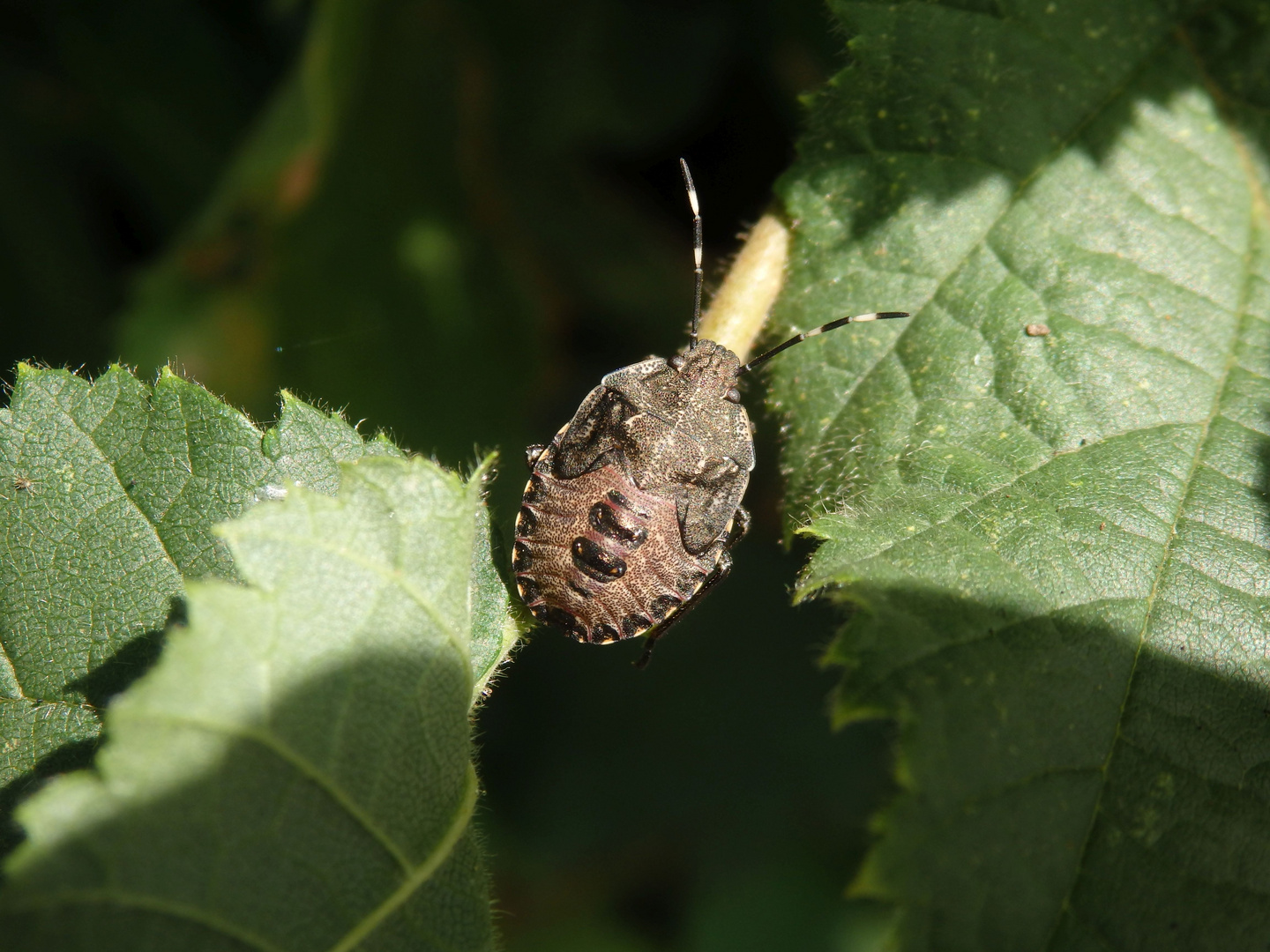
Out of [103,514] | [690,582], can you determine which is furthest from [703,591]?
[103,514]

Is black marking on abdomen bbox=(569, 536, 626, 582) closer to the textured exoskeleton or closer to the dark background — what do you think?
the textured exoskeleton

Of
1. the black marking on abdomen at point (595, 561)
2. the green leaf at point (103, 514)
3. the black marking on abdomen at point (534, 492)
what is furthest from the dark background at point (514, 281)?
the green leaf at point (103, 514)

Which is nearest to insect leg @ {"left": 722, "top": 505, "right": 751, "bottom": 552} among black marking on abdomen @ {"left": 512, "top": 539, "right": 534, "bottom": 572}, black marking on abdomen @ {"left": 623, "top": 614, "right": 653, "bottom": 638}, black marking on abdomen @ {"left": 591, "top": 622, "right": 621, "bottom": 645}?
black marking on abdomen @ {"left": 623, "top": 614, "right": 653, "bottom": 638}

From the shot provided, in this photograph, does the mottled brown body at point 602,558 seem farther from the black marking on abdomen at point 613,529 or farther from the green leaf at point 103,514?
the green leaf at point 103,514

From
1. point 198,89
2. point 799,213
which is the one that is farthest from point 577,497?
point 198,89

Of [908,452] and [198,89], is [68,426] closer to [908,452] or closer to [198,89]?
[908,452]
